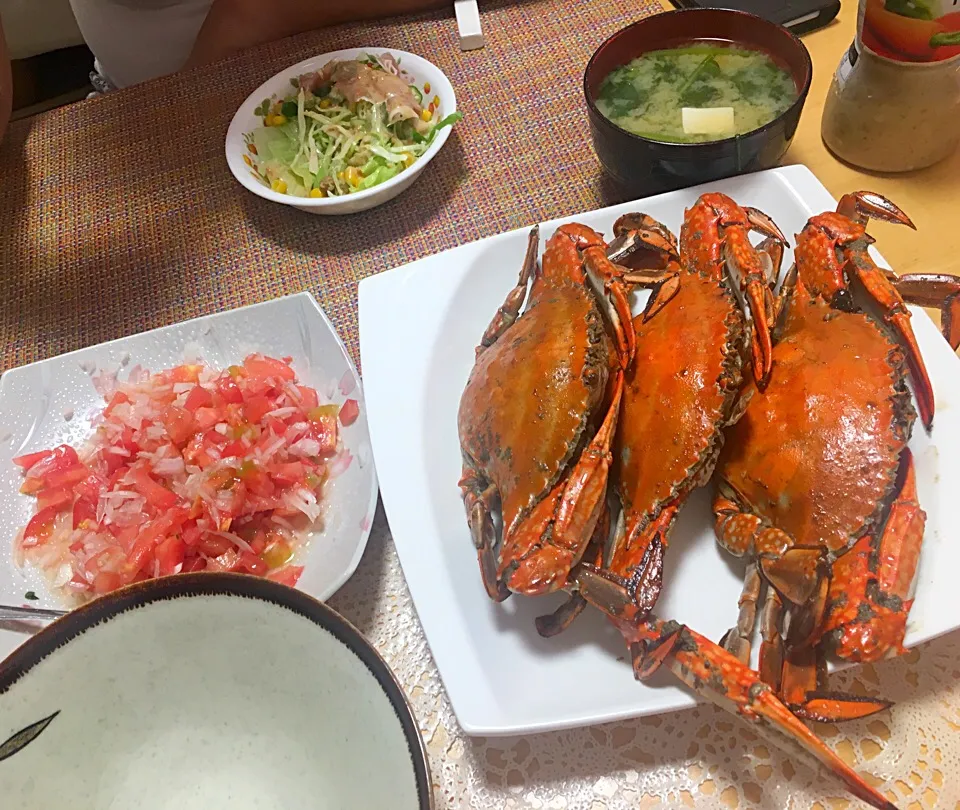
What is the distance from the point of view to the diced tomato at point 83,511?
114cm

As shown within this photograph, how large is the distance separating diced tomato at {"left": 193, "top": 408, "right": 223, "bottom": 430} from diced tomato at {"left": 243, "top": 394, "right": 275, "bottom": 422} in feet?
0.14

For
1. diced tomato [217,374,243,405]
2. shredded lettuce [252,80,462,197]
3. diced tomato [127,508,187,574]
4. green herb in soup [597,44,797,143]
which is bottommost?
diced tomato [127,508,187,574]

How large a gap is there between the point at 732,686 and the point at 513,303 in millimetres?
645

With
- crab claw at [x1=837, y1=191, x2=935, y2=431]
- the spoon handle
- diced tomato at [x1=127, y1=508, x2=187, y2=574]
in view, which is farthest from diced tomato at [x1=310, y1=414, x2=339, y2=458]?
crab claw at [x1=837, y1=191, x2=935, y2=431]

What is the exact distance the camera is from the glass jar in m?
1.17

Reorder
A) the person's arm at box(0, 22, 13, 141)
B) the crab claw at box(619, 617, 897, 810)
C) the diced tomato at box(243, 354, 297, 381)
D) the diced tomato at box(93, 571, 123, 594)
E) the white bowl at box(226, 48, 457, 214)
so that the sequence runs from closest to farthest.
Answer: the crab claw at box(619, 617, 897, 810), the diced tomato at box(93, 571, 123, 594), the diced tomato at box(243, 354, 297, 381), the white bowl at box(226, 48, 457, 214), the person's arm at box(0, 22, 13, 141)

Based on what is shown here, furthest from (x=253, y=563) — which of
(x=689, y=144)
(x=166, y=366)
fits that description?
(x=689, y=144)

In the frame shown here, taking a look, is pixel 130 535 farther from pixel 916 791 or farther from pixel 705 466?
pixel 916 791

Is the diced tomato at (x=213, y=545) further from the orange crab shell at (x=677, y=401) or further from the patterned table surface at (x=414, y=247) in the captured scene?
the orange crab shell at (x=677, y=401)

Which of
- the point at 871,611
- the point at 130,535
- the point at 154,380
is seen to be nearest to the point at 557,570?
the point at 871,611

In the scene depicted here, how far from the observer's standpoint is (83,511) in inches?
45.4

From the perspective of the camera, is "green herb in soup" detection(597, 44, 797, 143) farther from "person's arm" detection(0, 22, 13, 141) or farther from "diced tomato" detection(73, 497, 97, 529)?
"person's arm" detection(0, 22, 13, 141)

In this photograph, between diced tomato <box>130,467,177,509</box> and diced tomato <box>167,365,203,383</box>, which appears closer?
diced tomato <box>130,467,177,509</box>

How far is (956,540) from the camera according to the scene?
85 centimetres
